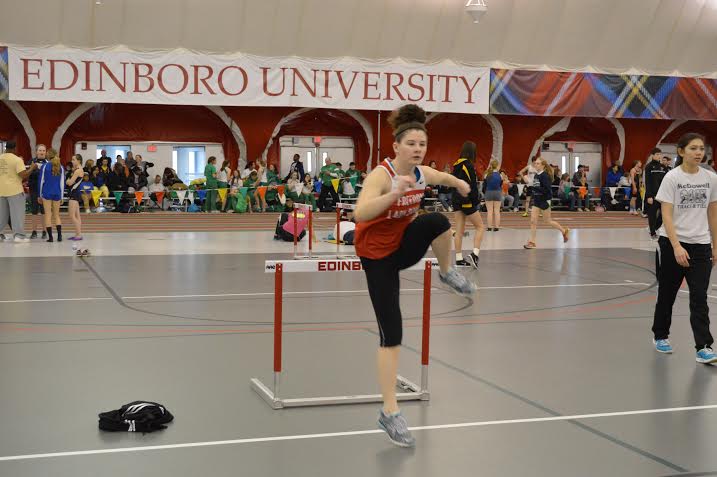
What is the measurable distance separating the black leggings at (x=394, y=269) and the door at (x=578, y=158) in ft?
102

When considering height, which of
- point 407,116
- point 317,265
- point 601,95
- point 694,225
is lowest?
point 317,265

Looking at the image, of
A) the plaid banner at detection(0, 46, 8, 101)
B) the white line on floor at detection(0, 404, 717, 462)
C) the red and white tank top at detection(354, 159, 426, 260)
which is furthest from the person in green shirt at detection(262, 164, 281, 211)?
the red and white tank top at detection(354, 159, 426, 260)

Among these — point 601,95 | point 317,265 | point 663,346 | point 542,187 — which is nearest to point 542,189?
Answer: point 542,187

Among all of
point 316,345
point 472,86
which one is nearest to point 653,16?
point 472,86

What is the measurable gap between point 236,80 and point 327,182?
167 inches

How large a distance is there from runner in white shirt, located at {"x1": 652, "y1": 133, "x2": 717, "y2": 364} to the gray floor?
1.54 ft

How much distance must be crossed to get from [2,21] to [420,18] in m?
13.1

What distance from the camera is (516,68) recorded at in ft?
106

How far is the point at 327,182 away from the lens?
97.5 ft

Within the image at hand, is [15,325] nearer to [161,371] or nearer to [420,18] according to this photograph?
[161,371]

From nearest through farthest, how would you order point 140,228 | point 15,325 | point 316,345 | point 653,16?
point 316,345 < point 15,325 < point 140,228 < point 653,16

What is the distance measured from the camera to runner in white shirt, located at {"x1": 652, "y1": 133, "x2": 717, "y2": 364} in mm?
7809

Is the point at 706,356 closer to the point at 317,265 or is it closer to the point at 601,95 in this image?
the point at 317,265

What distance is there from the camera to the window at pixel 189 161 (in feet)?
104
